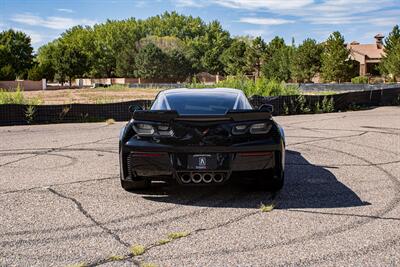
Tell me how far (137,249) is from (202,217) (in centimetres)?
111

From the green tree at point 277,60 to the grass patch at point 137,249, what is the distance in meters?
63.8

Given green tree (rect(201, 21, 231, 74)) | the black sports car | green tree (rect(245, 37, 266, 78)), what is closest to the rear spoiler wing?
the black sports car

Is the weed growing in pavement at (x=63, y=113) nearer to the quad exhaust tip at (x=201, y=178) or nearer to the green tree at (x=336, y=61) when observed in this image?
the quad exhaust tip at (x=201, y=178)

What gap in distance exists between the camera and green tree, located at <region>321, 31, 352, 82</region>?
58.9 m

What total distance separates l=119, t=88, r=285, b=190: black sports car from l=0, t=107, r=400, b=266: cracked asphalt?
0.38 metres

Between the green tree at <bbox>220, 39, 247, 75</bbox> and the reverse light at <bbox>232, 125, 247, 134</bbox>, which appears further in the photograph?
the green tree at <bbox>220, 39, 247, 75</bbox>

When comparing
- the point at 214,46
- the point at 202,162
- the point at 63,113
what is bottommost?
the point at 63,113

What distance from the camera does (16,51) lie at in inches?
3484

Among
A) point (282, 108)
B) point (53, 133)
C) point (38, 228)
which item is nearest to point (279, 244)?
point (38, 228)

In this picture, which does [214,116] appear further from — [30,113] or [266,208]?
[30,113]

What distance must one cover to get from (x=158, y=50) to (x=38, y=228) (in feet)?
312

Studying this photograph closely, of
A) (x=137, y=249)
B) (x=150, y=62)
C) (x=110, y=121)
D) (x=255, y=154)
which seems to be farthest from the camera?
(x=150, y=62)

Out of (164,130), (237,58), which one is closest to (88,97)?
(164,130)

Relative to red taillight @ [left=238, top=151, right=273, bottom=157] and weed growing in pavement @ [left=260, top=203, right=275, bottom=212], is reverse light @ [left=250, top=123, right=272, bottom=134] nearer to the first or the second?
red taillight @ [left=238, top=151, right=273, bottom=157]
